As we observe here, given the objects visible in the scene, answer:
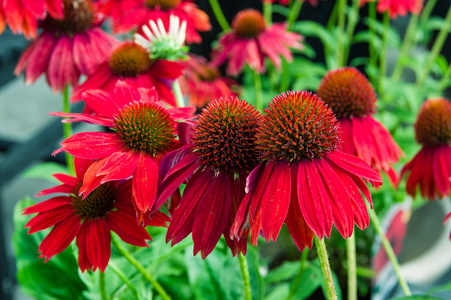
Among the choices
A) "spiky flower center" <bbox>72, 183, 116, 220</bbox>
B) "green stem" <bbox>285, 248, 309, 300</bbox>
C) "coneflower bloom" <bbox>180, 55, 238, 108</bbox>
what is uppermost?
"spiky flower center" <bbox>72, 183, 116, 220</bbox>

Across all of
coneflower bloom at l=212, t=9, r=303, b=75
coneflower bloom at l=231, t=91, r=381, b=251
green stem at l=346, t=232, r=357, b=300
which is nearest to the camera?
coneflower bloom at l=231, t=91, r=381, b=251

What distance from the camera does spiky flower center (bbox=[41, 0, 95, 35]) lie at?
0.54 m

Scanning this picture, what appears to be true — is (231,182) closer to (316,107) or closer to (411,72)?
(316,107)

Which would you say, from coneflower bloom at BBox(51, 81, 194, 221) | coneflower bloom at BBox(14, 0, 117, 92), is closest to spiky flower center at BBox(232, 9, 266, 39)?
coneflower bloom at BBox(14, 0, 117, 92)

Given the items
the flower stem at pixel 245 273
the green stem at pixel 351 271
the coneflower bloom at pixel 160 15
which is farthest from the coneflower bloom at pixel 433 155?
the coneflower bloom at pixel 160 15

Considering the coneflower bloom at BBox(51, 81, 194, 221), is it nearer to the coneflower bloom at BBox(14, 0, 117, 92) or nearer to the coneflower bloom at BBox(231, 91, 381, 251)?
the coneflower bloom at BBox(231, 91, 381, 251)

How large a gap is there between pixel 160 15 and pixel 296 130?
36 cm

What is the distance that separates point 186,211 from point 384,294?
433 millimetres

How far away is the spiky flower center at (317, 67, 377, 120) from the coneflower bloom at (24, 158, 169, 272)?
19cm

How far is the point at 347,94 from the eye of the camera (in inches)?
16.0

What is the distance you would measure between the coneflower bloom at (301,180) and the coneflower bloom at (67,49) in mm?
298

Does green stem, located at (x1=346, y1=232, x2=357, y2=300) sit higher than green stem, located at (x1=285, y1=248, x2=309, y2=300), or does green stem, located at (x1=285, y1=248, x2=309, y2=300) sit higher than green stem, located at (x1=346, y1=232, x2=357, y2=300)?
green stem, located at (x1=346, y1=232, x2=357, y2=300)

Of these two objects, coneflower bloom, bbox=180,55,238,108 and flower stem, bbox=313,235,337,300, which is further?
coneflower bloom, bbox=180,55,238,108

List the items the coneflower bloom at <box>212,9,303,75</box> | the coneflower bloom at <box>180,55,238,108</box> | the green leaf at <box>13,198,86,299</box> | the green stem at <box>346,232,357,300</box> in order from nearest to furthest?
1. the green stem at <box>346,232,357,300</box>
2. the green leaf at <box>13,198,86,299</box>
3. the coneflower bloom at <box>212,9,303,75</box>
4. the coneflower bloom at <box>180,55,238,108</box>
